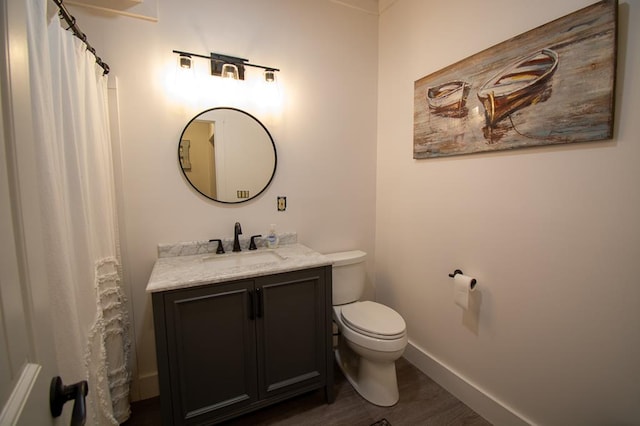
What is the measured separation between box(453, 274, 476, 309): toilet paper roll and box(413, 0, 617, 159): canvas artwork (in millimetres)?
750

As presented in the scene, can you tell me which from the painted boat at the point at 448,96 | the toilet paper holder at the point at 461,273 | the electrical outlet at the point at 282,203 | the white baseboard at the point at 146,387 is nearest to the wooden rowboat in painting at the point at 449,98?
the painted boat at the point at 448,96

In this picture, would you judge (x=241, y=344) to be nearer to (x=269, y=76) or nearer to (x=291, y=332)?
(x=291, y=332)

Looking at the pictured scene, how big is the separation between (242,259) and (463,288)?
1.38 metres

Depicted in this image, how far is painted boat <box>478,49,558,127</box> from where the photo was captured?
1.28 meters

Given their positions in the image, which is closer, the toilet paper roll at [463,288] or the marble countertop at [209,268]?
the marble countertop at [209,268]

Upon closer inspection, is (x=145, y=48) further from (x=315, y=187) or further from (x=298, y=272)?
(x=298, y=272)

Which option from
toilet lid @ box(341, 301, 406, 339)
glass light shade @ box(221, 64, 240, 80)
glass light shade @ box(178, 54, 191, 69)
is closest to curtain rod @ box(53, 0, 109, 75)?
glass light shade @ box(178, 54, 191, 69)

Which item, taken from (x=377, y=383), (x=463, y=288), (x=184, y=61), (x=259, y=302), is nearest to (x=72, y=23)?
(x=184, y=61)

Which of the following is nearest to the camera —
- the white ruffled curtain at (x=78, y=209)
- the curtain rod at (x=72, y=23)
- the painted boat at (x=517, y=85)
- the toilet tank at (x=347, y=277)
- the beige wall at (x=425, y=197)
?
the white ruffled curtain at (x=78, y=209)

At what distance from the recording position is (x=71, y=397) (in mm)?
567

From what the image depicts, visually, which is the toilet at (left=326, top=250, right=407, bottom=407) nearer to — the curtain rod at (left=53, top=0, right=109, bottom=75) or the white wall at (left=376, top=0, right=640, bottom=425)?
the white wall at (left=376, top=0, right=640, bottom=425)

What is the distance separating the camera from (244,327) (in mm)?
1491

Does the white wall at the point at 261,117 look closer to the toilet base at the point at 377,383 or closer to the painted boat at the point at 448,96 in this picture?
the painted boat at the point at 448,96

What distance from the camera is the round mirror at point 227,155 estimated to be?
1.82m
